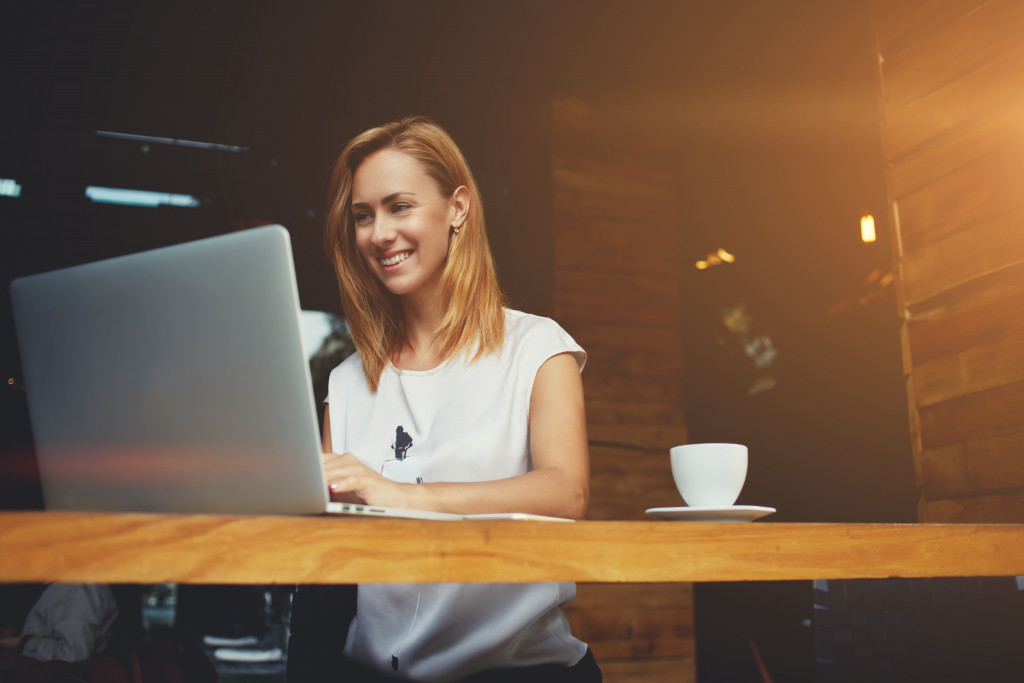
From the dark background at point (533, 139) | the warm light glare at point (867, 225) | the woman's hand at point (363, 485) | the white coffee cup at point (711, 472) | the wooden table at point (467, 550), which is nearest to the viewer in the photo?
the wooden table at point (467, 550)

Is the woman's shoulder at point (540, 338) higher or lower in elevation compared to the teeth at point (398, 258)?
lower

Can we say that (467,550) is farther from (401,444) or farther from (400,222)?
(400,222)

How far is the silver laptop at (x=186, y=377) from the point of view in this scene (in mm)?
734

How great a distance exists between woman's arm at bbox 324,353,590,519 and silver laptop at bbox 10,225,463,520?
0.07 metres

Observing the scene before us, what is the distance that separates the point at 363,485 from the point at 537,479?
1.06 ft

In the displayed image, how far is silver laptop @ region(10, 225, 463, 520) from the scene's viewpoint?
73cm

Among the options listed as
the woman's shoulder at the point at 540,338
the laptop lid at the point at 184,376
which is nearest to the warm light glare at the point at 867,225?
the woman's shoulder at the point at 540,338

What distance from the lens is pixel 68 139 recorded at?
487cm

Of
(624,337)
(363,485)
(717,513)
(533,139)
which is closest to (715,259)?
(533,139)

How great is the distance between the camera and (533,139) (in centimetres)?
398

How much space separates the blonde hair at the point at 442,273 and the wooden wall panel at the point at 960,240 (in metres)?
1.03

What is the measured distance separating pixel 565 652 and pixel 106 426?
0.74 metres

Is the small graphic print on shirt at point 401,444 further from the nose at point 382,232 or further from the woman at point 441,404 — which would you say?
the nose at point 382,232

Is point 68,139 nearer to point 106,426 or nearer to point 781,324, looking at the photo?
point 106,426
